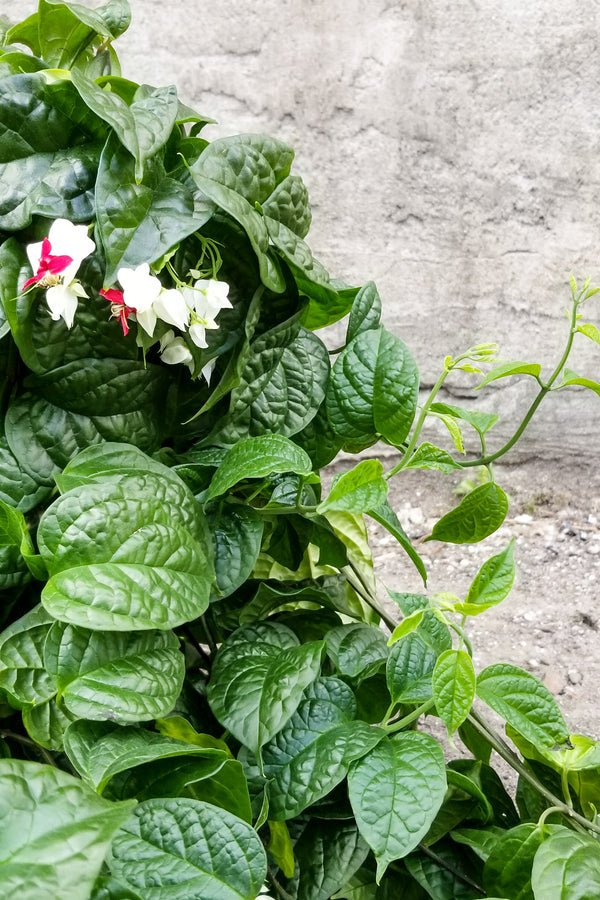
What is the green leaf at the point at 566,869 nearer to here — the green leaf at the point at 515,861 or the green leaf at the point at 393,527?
the green leaf at the point at 515,861

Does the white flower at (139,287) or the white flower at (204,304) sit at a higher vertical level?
the white flower at (139,287)

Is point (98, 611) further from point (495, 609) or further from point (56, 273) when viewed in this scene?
point (495, 609)

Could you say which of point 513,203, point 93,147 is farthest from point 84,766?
point 513,203

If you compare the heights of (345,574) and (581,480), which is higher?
(345,574)

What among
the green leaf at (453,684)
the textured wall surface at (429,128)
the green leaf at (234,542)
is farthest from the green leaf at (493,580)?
the textured wall surface at (429,128)

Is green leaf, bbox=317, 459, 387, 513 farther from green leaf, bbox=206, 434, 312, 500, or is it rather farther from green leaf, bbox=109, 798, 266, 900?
green leaf, bbox=109, 798, 266, 900

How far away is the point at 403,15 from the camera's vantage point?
1.14 metres

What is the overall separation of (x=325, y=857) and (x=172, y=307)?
40 centimetres

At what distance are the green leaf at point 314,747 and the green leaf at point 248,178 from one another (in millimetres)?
304

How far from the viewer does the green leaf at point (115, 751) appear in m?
0.42

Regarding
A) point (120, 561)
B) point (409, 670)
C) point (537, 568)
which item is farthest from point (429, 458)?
point (537, 568)

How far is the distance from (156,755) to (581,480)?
1.13 m

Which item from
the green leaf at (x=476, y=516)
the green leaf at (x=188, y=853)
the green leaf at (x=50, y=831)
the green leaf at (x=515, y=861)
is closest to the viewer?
the green leaf at (x=50, y=831)

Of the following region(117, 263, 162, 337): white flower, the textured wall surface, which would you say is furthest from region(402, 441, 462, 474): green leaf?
the textured wall surface
